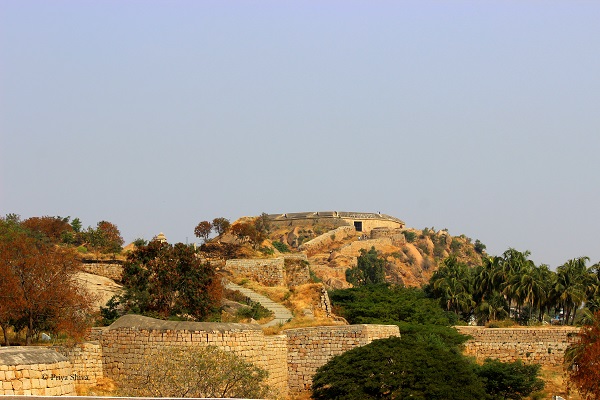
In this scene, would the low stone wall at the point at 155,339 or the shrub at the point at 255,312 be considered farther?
the shrub at the point at 255,312

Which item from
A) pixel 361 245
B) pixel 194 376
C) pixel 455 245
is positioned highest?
pixel 455 245

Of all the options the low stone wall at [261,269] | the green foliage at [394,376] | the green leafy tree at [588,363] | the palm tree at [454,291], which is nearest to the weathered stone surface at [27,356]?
the green foliage at [394,376]

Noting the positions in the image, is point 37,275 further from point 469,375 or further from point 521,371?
point 521,371

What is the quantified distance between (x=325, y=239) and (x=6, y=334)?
5685 cm

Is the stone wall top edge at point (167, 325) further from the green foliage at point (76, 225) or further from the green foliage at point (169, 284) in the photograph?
the green foliage at point (76, 225)

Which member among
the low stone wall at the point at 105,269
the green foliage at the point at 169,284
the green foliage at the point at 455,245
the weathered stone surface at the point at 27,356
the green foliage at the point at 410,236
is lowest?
the weathered stone surface at the point at 27,356

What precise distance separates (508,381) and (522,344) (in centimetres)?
649

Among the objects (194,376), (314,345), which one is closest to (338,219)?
(314,345)

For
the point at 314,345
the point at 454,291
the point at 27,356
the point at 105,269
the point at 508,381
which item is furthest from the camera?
the point at 454,291

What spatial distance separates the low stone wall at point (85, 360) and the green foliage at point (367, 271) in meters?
39.5

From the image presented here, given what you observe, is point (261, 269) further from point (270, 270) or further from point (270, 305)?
point (270, 305)

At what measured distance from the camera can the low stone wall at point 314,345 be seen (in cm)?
3109

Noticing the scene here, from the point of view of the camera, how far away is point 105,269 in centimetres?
4109

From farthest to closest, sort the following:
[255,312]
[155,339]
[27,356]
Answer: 1. [255,312]
2. [155,339]
3. [27,356]
